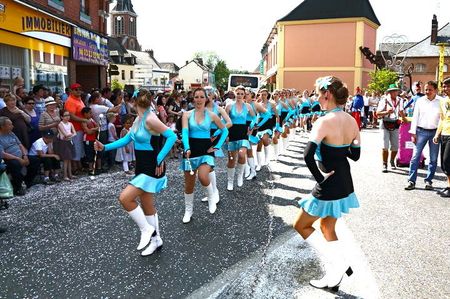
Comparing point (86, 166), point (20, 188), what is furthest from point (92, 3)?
point (20, 188)

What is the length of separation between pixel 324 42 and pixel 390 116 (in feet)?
122

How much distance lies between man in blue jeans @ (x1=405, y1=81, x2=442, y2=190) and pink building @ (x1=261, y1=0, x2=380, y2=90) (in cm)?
3755

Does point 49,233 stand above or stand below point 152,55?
below

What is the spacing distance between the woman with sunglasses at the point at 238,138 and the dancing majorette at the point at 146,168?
133 inches

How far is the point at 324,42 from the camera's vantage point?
1774 inches

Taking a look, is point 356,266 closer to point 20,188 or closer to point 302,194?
point 302,194

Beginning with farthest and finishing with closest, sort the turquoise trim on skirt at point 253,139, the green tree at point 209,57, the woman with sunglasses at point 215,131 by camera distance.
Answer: the green tree at point 209,57 → the turquoise trim on skirt at point 253,139 → the woman with sunglasses at point 215,131

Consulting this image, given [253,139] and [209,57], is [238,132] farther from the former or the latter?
[209,57]

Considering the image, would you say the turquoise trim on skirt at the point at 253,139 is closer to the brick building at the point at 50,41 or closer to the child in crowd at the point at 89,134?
the child in crowd at the point at 89,134

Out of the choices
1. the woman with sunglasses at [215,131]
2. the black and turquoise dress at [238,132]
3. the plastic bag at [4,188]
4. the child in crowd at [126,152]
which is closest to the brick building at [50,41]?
the child in crowd at [126,152]

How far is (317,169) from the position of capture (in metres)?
3.75

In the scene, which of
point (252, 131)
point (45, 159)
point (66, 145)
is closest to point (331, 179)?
point (252, 131)

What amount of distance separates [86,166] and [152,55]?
103230 mm

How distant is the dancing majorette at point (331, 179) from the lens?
3.81 metres
